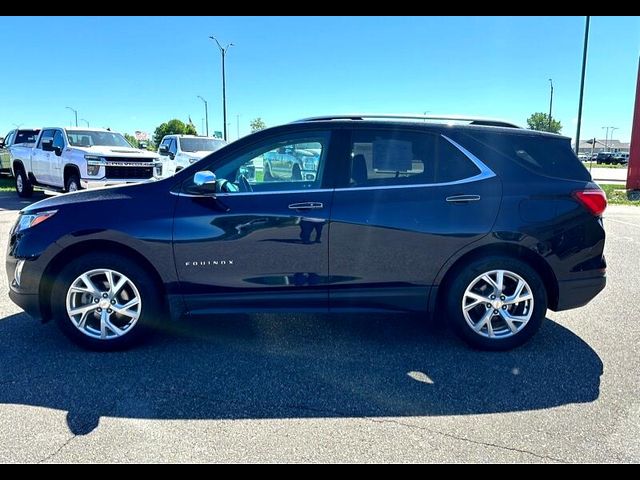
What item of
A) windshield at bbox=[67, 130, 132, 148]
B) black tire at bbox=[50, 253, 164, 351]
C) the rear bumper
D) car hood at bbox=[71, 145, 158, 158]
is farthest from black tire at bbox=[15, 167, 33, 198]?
the rear bumper

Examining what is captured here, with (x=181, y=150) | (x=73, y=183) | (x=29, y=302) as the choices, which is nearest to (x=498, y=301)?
(x=29, y=302)

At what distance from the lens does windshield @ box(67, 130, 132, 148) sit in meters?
11.7

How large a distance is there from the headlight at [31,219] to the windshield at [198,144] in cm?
1140

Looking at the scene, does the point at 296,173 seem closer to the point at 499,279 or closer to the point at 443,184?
the point at 443,184

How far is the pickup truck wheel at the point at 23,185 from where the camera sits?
13781mm

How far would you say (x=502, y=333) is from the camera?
11.9 ft

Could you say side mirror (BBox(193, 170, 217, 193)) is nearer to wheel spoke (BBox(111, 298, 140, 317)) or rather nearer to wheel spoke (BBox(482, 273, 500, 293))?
wheel spoke (BBox(111, 298, 140, 317))

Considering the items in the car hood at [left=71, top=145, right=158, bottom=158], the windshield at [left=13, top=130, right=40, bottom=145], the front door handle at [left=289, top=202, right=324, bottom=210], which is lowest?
the front door handle at [left=289, top=202, right=324, bottom=210]

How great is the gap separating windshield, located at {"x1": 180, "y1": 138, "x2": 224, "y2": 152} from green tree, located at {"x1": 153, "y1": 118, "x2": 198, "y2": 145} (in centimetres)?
5583

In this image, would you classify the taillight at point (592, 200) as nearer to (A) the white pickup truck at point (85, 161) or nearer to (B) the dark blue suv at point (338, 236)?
(B) the dark blue suv at point (338, 236)
